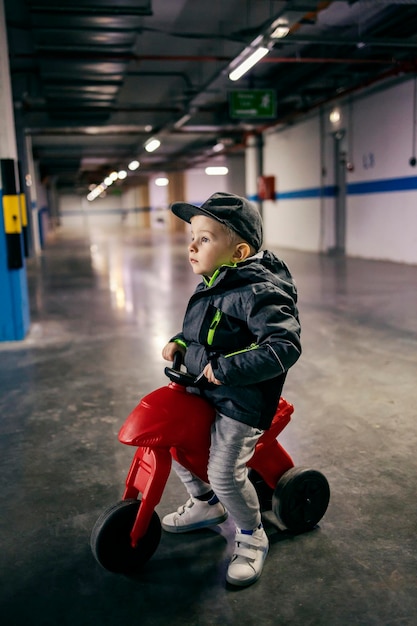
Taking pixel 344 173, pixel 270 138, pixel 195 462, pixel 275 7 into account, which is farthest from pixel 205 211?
pixel 270 138

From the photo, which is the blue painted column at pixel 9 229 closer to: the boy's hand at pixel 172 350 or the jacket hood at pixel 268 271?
the boy's hand at pixel 172 350

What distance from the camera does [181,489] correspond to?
235 centimetres

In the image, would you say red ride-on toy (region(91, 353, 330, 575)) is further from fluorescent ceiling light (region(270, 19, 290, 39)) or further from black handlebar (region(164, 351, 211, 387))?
fluorescent ceiling light (region(270, 19, 290, 39))

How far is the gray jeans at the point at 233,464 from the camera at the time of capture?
1636mm

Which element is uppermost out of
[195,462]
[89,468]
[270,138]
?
[270,138]

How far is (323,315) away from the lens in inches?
228

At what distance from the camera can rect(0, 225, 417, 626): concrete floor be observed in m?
1.61

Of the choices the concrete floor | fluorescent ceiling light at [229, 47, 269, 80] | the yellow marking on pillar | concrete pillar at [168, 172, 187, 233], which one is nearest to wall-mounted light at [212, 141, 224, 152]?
concrete pillar at [168, 172, 187, 233]

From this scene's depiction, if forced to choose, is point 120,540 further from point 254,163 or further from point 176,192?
point 176,192

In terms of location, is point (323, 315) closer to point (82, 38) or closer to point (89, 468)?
point (89, 468)

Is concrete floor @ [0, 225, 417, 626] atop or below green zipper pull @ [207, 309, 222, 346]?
below

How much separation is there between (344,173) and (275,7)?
16.1 ft

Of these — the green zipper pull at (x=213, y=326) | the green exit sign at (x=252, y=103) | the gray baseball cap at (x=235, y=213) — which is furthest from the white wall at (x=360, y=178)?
the green zipper pull at (x=213, y=326)

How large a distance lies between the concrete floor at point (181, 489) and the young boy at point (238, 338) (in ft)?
0.65
